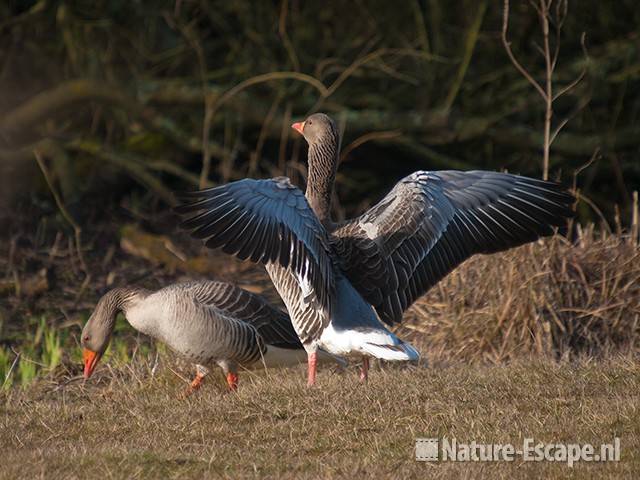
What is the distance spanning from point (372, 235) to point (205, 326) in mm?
1261

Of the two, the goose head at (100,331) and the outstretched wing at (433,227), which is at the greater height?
the outstretched wing at (433,227)

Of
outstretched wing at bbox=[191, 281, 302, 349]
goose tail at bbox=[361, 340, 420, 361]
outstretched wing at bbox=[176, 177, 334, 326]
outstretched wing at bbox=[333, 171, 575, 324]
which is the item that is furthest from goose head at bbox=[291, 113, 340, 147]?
goose tail at bbox=[361, 340, 420, 361]

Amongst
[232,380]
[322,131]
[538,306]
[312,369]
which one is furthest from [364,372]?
[538,306]

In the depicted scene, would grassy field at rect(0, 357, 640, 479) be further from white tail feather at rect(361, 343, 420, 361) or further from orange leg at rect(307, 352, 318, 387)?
white tail feather at rect(361, 343, 420, 361)

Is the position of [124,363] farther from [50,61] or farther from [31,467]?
[50,61]

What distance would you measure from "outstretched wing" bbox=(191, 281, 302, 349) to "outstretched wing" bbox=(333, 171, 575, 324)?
827 mm

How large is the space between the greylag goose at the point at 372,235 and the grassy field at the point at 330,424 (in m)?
0.39

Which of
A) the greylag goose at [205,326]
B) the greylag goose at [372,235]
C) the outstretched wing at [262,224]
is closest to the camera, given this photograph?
the outstretched wing at [262,224]

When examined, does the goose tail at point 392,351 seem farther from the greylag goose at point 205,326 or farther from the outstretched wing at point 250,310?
the outstretched wing at point 250,310

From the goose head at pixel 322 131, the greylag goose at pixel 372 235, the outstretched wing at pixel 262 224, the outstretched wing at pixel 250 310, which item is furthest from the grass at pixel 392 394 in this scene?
the goose head at pixel 322 131

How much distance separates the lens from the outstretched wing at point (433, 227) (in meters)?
7.00

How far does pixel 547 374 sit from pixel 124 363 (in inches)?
122

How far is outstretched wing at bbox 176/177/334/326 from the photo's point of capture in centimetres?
619

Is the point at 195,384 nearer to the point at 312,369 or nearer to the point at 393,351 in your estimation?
the point at 312,369
